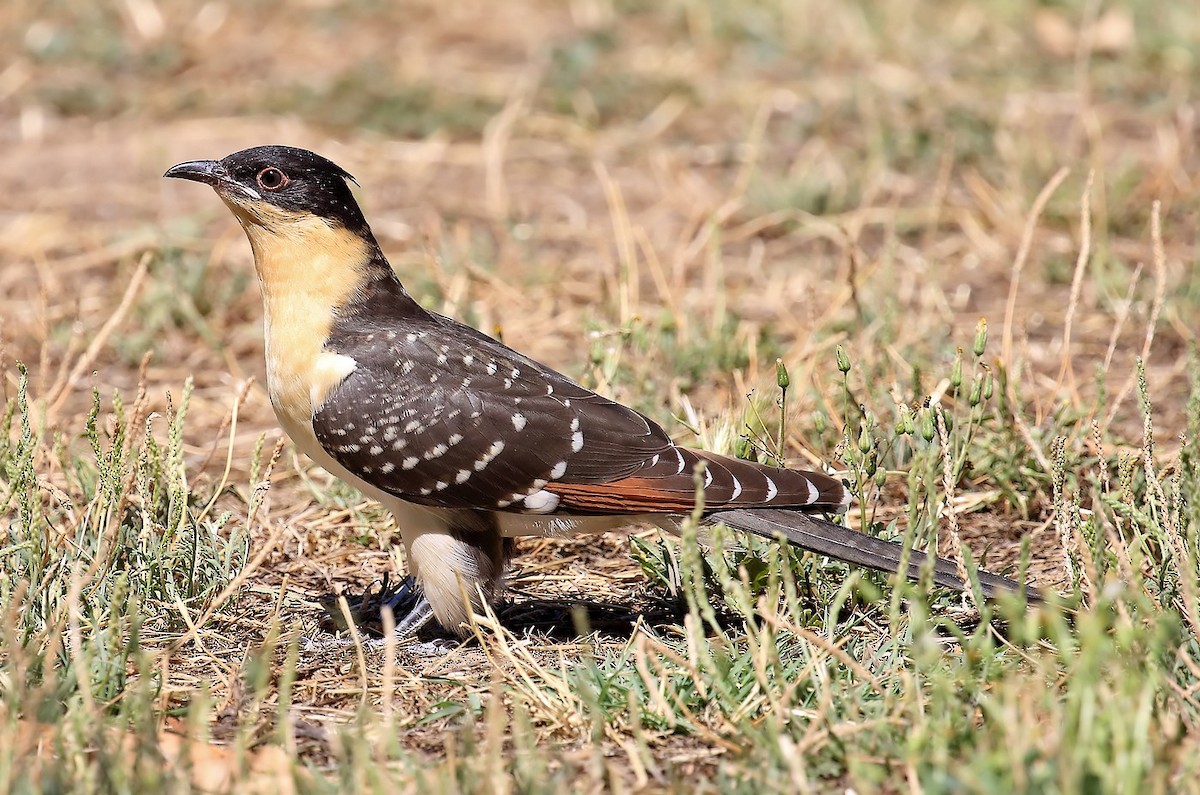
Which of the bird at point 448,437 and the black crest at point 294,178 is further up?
the black crest at point 294,178

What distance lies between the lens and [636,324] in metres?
5.02

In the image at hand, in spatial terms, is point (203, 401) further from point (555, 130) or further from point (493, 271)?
point (555, 130)

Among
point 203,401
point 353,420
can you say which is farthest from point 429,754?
point 203,401

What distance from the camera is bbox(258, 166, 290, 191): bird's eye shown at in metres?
4.10

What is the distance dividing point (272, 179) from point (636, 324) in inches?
56.7

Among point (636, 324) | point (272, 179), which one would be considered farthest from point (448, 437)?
point (636, 324)

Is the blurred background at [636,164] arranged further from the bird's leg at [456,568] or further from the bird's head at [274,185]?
the bird's head at [274,185]

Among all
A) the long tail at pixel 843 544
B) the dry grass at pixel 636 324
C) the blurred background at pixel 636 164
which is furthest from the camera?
the blurred background at pixel 636 164

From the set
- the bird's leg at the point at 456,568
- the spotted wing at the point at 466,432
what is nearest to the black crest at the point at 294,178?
the spotted wing at the point at 466,432

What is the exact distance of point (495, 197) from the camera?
7594mm

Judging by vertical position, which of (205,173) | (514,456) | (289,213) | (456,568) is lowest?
(456,568)

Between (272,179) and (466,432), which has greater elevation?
(272,179)

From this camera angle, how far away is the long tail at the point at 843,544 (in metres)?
3.49

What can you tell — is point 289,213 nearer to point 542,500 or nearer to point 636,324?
point 542,500
